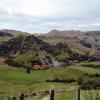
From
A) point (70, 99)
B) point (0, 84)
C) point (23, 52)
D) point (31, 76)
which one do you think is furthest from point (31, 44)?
point (70, 99)

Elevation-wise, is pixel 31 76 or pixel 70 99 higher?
pixel 70 99

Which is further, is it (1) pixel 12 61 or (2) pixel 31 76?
(1) pixel 12 61

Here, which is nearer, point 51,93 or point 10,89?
point 51,93

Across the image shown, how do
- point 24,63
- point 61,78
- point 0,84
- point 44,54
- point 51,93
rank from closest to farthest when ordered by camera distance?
point 51,93 → point 0,84 → point 61,78 → point 24,63 → point 44,54

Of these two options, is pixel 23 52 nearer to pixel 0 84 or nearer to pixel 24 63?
pixel 24 63

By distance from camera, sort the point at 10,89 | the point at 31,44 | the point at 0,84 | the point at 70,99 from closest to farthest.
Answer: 1. the point at 70,99
2. the point at 10,89
3. the point at 0,84
4. the point at 31,44

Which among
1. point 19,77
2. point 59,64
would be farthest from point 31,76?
point 59,64

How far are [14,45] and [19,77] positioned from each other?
75751mm

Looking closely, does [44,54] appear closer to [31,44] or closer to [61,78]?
[31,44]

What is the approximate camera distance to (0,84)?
10556 centimetres

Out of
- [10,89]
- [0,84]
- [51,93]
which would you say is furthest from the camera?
[0,84]

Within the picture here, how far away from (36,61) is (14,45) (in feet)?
99.4

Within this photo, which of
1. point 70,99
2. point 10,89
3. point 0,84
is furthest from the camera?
point 0,84

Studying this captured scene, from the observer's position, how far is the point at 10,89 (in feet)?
311
